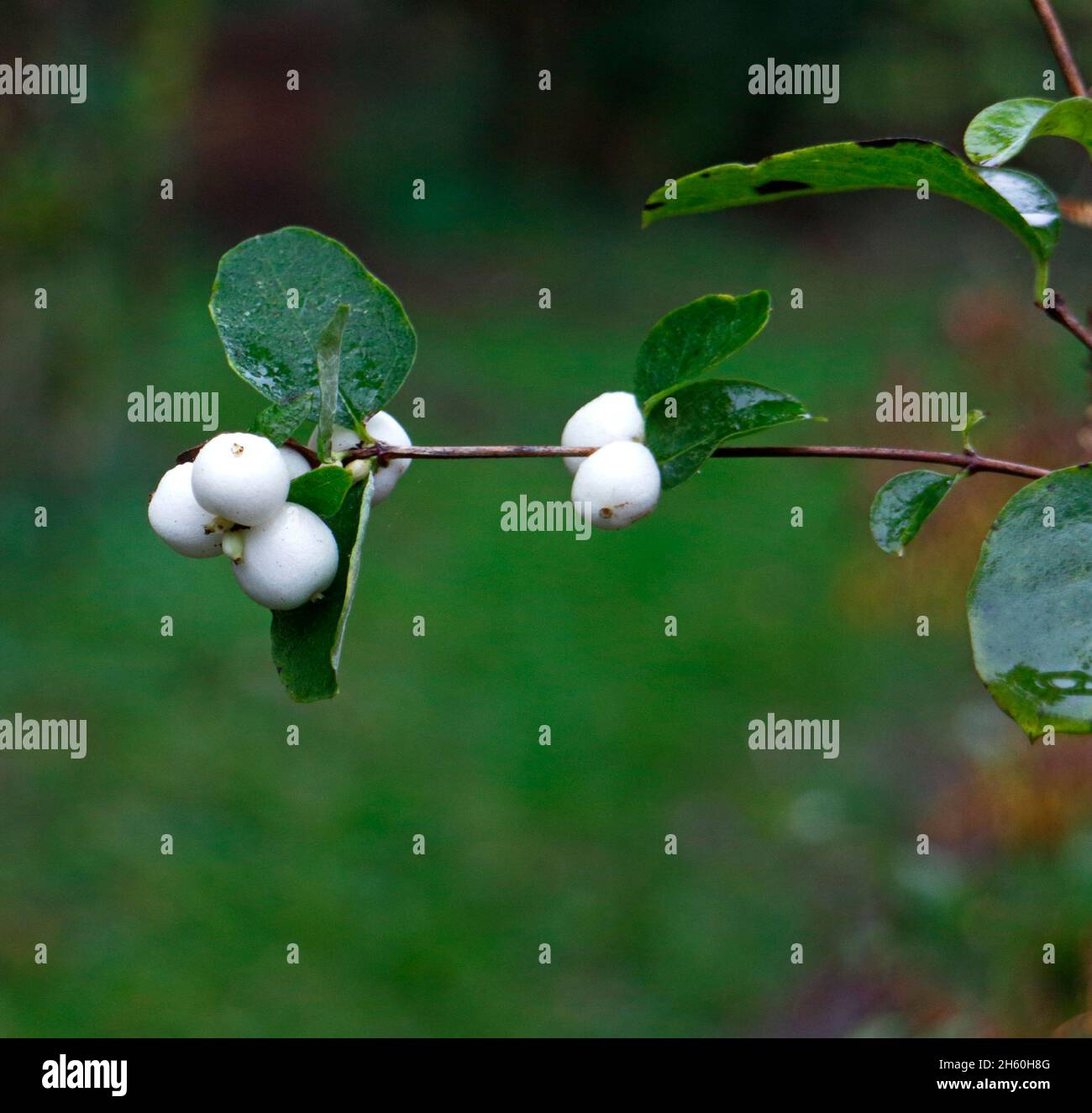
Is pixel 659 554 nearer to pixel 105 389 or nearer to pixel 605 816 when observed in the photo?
pixel 605 816

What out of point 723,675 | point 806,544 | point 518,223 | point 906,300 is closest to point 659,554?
point 806,544

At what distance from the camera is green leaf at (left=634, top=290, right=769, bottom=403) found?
0.55 m

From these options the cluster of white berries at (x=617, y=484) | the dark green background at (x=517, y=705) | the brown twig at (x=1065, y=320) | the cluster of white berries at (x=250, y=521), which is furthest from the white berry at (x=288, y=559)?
the dark green background at (x=517, y=705)

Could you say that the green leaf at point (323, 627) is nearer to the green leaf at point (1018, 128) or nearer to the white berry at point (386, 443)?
the white berry at point (386, 443)

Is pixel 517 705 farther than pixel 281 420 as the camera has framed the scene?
Yes

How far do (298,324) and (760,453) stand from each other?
0.21 meters

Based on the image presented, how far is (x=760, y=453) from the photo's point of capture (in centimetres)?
49

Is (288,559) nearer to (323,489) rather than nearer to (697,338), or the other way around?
(323,489)

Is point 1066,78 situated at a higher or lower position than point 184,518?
higher

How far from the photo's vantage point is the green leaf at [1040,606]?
0.47m

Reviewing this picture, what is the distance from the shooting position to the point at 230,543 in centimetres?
49

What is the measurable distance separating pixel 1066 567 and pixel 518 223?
738cm

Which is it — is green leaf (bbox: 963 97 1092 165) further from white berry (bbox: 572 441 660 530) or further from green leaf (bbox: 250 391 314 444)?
green leaf (bbox: 250 391 314 444)

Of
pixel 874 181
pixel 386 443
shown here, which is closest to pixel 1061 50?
pixel 874 181
